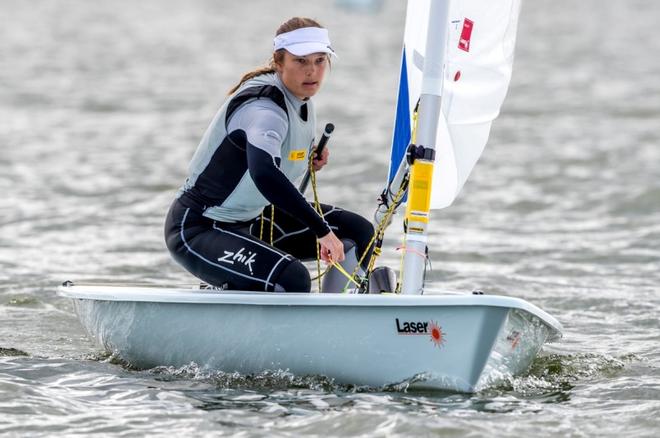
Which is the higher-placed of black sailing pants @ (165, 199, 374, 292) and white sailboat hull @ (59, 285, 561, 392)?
black sailing pants @ (165, 199, 374, 292)

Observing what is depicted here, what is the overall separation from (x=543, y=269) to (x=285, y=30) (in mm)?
3603

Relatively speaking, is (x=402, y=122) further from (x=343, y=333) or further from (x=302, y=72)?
(x=343, y=333)

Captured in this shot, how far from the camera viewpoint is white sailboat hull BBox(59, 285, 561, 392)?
406cm

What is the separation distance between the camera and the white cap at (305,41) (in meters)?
4.39

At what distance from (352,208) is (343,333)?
572cm

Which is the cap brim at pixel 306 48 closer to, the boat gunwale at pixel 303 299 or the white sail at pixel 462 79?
the white sail at pixel 462 79

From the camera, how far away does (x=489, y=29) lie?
15.5 ft

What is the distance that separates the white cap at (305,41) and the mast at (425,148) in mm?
382

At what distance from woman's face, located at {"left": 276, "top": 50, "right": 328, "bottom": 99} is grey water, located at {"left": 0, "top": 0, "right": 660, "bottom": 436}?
1.10 m

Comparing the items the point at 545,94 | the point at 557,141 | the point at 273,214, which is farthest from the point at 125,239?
the point at 545,94

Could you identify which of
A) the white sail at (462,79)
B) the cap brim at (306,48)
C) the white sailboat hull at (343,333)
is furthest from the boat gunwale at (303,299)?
the cap brim at (306,48)

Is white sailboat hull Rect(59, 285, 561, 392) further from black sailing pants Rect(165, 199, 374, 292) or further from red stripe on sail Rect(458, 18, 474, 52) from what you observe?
red stripe on sail Rect(458, 18, 474, 52)

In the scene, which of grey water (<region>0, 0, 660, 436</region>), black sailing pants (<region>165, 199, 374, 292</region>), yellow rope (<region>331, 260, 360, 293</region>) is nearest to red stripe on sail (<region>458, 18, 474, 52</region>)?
black sailing pants (<region>165, 199, 374, 292</region>)

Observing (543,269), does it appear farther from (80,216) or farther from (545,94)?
(545,94)
